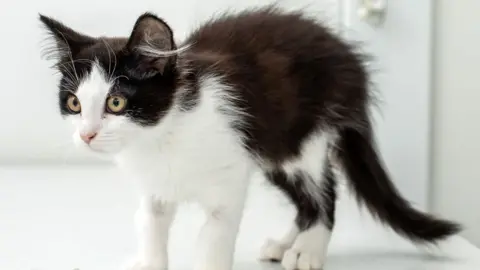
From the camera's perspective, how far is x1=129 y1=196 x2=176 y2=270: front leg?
96 cm

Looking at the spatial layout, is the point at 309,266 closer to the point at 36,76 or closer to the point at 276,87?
the point at 276,87

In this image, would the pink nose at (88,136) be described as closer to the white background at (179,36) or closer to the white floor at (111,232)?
Result: the white floor at (111,232)

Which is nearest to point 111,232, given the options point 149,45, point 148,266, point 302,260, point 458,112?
point 148,266

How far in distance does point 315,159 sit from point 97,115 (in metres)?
0.36

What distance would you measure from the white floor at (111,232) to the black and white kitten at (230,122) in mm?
52

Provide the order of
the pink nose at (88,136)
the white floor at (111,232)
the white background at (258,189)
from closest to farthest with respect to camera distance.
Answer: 1. the pink nose at (88,136)
2. the white floor at (111,232)
3. the white background at (258,189)

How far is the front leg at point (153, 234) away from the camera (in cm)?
96

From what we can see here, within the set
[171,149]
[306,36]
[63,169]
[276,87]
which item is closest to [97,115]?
[171,149]

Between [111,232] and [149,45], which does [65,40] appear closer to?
[149,45]

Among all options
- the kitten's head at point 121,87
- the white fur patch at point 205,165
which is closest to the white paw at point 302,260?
the white fur patch at point 205,165

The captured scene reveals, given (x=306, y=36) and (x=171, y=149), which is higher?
(x=306, y=36)

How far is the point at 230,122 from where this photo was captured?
2.94 feet

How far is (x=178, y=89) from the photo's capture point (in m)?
0.86

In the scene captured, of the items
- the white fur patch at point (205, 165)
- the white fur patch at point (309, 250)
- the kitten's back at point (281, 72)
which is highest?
the kitten's back at point (281, 72)
